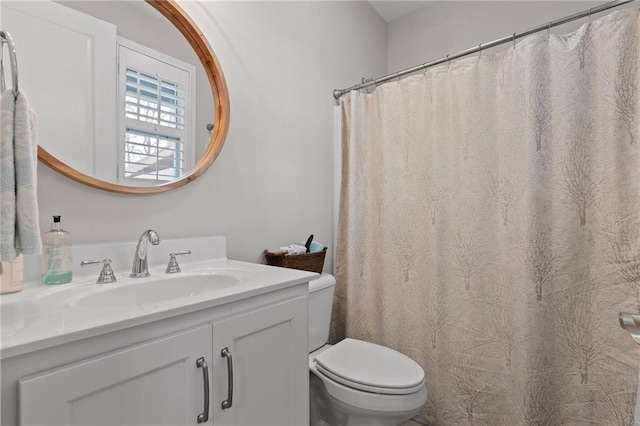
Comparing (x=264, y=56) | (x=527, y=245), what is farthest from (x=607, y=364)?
(x=264, y=56)

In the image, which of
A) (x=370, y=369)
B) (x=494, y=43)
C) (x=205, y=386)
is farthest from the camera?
(x=494, y=43)

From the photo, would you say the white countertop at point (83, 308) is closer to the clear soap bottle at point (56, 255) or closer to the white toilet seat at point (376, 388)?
the clear soap bottle at point (56, 255)

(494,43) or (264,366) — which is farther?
(494,43)

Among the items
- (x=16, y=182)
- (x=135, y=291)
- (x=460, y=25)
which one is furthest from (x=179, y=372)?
(x=460, y=25)

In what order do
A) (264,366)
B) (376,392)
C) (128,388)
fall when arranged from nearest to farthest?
1. (128,388)
2. (264,366)
3. (376,392)

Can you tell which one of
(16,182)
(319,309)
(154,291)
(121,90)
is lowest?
(319,309)

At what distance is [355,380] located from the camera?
4.03 feet

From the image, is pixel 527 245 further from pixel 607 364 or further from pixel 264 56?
pixel 264 56

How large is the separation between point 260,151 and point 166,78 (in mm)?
483

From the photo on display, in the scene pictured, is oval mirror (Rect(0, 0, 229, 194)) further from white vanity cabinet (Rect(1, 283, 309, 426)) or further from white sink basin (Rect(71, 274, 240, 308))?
white vanity cabinet (Rect(1, 283, 309, 426))

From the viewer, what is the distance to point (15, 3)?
3.01ft

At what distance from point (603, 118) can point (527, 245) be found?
0.55 meters

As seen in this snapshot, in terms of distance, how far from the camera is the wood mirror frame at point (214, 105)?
105 cm

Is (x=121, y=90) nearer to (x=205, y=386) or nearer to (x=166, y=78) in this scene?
(x=166, y=78)
